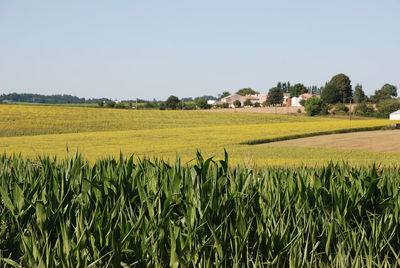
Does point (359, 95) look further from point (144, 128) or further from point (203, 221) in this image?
point (203, 221)

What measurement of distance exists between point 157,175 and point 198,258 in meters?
1.04

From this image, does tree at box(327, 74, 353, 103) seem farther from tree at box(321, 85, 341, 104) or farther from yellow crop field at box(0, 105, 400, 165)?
yellow crop field at box(0, 105, 400, 165)

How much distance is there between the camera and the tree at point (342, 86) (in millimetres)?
127438

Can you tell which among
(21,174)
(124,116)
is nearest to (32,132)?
(124,116)

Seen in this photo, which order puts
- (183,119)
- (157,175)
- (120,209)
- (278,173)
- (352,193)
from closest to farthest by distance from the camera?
(120,209) → (352,193) → (157,175) → (278,173) → (183,119)

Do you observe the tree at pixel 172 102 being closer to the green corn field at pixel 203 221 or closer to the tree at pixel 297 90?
the tree at pixel 297 90

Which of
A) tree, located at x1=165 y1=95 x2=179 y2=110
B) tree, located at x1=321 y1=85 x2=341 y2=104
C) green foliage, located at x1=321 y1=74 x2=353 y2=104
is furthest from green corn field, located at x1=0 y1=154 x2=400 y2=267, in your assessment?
green foliage, located at x1=321 y1=74 x2=353 y2=104

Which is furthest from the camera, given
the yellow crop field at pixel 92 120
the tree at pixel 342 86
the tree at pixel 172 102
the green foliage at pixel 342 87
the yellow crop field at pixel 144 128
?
the tree at pixel 342 86

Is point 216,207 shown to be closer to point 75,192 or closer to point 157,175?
point 157,175

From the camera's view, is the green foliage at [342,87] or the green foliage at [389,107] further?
the green foliage at [342,87]

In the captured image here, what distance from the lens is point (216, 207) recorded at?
13.2 feet

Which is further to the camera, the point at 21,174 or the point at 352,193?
the point at 21,174

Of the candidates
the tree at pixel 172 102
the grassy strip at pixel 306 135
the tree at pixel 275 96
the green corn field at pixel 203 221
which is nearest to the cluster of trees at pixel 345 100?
the tree at pixel 275 96

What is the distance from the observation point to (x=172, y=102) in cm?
12025
